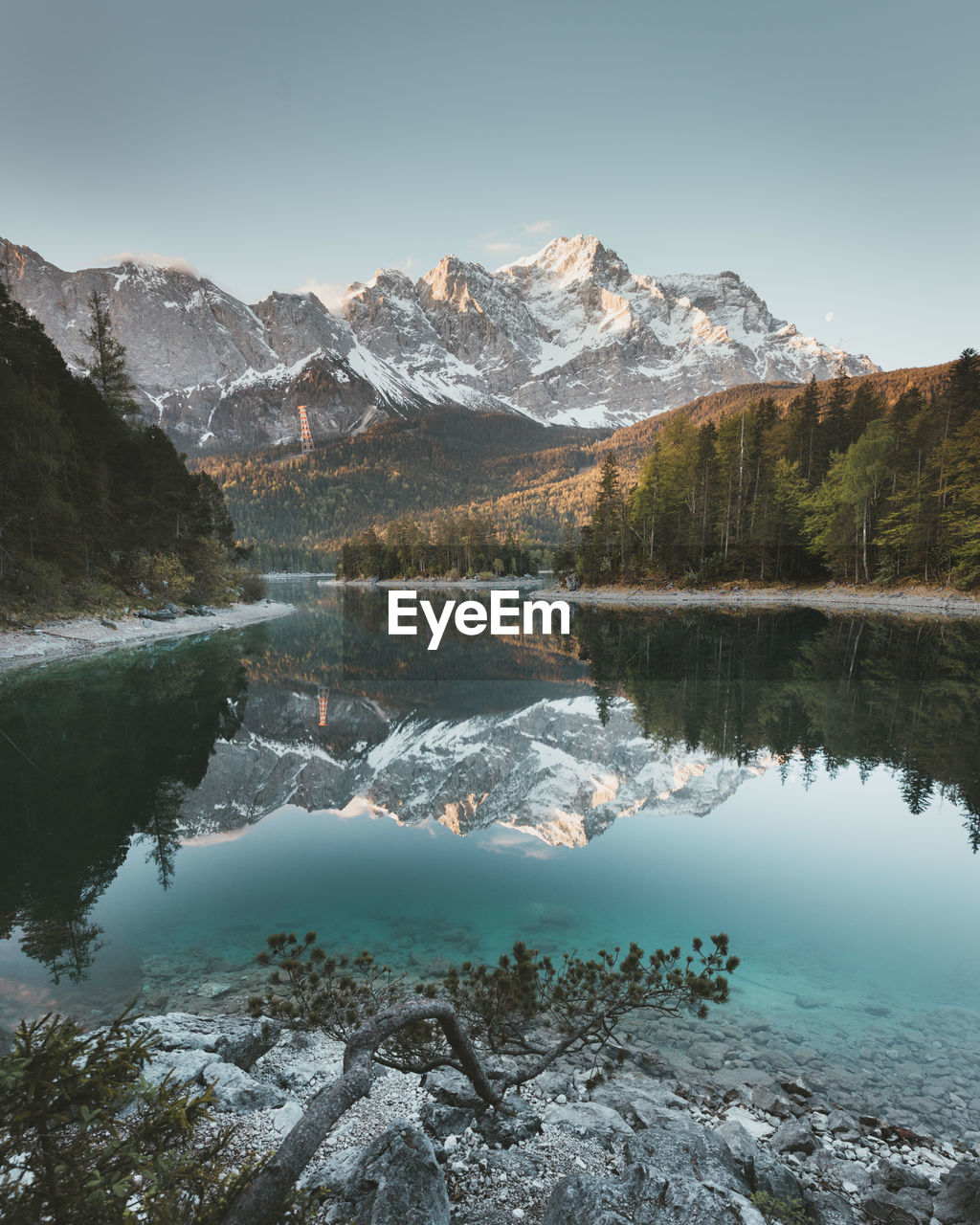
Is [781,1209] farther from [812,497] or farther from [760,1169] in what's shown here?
[812,497]

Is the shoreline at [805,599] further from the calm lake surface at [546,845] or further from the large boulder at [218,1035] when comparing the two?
the large boulder at [218,1035]

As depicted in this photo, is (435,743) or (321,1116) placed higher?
(321,1116)

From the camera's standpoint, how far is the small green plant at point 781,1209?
393 centimetres

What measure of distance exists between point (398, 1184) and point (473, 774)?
504 inches

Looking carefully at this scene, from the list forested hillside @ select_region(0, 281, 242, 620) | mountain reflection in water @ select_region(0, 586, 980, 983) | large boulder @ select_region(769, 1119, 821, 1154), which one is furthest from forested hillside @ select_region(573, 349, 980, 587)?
large boulder @ select_region(769, 1119, 821, 1154)

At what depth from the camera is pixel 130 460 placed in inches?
2080

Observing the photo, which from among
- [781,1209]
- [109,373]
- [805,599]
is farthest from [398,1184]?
[109,373]

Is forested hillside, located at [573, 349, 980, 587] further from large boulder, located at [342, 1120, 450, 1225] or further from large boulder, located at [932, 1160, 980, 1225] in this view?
large boulder, located at [342, 1120, 450, 1225]

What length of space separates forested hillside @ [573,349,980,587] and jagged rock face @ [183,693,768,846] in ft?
151

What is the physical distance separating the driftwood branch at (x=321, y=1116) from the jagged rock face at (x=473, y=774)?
378 inches

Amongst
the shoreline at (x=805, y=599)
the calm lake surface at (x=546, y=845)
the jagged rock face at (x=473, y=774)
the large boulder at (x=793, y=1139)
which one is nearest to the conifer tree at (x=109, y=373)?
the calm lake surface at (x=546, y=845)

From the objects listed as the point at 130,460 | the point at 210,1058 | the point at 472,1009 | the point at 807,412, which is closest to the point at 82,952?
the point at 210,1058

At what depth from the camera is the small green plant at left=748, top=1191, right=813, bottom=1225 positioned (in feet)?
12.9

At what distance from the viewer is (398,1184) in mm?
3629
